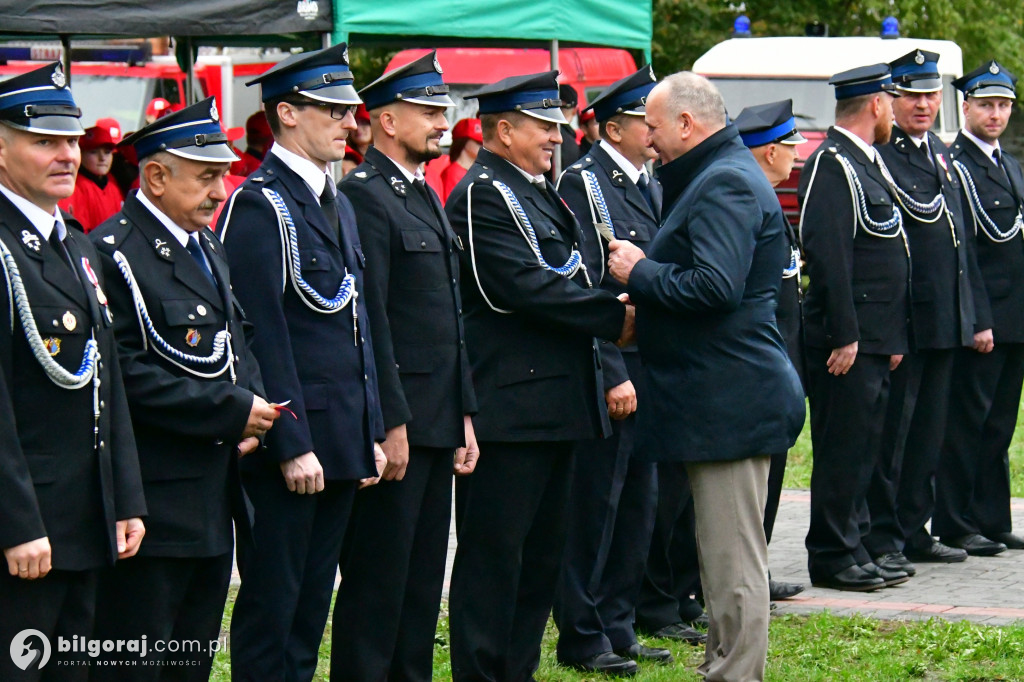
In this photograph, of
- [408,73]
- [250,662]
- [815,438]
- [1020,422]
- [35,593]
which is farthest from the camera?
[1020,422]

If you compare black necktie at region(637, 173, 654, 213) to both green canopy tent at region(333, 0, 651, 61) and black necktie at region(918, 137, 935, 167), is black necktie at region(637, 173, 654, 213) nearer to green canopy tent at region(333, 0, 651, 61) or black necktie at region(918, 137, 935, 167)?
black necktie at region(918, 137, 935, 167)

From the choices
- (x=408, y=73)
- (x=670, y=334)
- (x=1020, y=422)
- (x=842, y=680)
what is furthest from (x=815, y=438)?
(x=1020, y=422)

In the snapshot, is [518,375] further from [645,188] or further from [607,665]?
[645,188]

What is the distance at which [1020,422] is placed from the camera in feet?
→ 41.3

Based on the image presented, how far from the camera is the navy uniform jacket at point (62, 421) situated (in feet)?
12.1

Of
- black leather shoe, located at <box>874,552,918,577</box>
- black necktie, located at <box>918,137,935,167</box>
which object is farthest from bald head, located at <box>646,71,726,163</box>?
black leather shoe, located at <box>874,552,918,577</box>

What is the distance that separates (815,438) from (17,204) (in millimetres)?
4760

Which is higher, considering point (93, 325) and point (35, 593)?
point (93, 325)

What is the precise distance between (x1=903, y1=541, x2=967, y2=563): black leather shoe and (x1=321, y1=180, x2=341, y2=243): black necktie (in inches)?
181

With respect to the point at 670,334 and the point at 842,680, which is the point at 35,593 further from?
the point at 842,680

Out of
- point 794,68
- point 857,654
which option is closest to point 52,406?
point 857,654

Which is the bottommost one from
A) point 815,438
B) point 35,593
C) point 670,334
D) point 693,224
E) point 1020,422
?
point 1020,422

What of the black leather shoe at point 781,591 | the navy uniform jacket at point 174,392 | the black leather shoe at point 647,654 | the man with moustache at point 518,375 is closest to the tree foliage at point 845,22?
the black leather shoe at point 781,591

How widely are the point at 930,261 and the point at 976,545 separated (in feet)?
5.50
